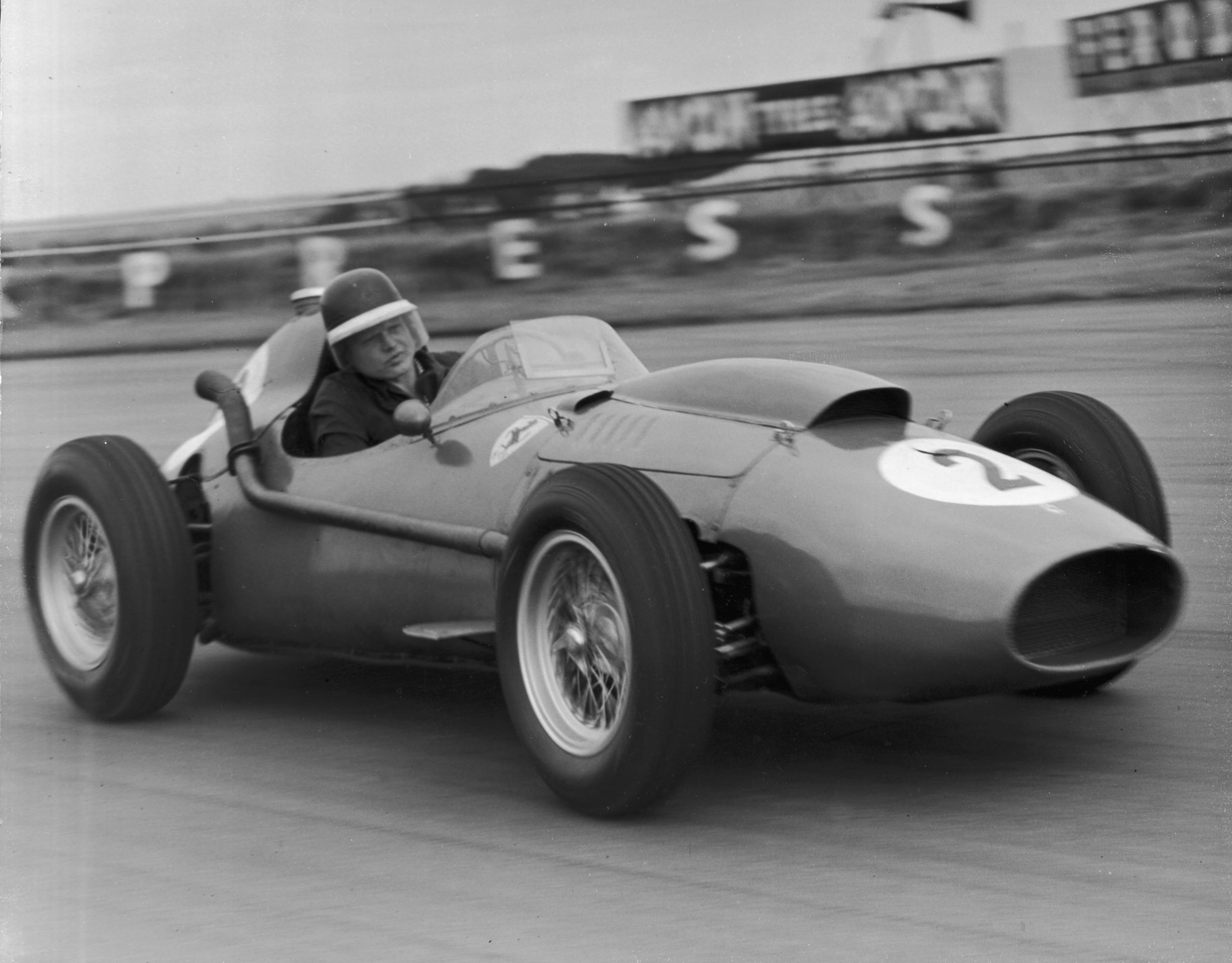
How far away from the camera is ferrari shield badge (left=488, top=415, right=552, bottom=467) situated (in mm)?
4719

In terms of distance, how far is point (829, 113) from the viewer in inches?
600

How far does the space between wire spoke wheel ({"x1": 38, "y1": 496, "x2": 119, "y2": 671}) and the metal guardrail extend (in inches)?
399

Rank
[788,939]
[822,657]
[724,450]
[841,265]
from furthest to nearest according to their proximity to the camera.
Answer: [841,265]
[724,450]
[822,657]
[788,939]

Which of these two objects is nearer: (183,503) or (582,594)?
(582,594)

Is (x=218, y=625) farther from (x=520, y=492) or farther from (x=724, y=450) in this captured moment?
(x=724, y=450)

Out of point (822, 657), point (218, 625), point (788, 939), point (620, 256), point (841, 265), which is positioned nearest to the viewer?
point (788, 939)

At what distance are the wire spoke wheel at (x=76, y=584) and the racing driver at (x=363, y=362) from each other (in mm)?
825

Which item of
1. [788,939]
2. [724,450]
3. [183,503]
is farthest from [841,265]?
[788,939]

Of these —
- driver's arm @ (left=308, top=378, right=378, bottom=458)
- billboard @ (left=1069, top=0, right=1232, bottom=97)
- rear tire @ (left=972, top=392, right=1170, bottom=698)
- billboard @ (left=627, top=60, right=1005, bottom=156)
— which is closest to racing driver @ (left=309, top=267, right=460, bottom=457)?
driver's arm @ (left=308, top=378, right=378, bottom=458)

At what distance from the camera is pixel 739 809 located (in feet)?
13.3

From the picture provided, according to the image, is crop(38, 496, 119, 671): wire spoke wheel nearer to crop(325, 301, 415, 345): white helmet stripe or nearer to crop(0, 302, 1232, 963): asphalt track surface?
crop(0, 302, 1232, 963): asphalt track surface

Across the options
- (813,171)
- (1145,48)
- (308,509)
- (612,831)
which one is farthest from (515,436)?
(813,171)

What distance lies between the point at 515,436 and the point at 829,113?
36.8 feet

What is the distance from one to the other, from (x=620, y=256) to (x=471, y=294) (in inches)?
61.5
